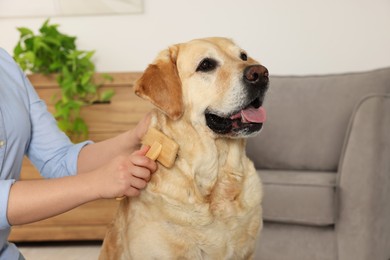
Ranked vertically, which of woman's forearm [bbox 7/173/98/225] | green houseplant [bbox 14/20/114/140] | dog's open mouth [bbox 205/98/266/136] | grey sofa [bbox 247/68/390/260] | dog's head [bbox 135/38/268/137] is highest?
dog's head [bbox 135/38/268/137]

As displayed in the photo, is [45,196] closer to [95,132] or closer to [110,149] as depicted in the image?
[110,149]

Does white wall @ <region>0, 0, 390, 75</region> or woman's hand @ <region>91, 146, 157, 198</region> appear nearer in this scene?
woman's hand @ <region>91, 146, 157, 198</region>

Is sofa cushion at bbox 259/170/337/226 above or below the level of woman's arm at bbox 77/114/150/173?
below

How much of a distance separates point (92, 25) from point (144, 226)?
233cm

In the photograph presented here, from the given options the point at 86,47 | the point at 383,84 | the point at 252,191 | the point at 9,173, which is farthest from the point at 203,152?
the point at 86,47

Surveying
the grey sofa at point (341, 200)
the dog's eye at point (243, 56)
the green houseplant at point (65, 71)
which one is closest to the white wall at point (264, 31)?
the green houseplant at point (65, 71)

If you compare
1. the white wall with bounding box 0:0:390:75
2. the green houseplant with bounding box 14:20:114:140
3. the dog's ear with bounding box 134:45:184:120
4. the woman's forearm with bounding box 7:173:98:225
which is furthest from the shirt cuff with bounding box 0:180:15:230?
the white wall with bounding box 0:0:390:75

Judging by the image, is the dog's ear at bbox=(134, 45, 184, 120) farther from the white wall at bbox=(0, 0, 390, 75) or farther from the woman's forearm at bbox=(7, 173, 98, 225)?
the white wall at bbox=(0, 0, 390, 75)

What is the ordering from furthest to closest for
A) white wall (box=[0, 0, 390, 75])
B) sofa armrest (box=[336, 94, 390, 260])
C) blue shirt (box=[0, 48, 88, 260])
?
1. white wall (box=[0, 0, 390, 75])
2. sofa armrest (box=[336, 94, 390, 260])
3. blue shirt (box=[0, 48, 88, 260])

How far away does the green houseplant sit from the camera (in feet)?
9.78

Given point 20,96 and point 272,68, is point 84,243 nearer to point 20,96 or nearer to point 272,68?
point 272,68

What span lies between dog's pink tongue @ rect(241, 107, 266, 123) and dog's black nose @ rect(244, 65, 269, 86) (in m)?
0.08

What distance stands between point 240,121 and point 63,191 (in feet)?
1.78

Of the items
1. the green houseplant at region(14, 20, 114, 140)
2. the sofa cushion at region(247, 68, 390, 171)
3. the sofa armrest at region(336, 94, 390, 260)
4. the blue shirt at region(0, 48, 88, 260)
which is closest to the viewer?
the blue shirt at region(0, 48, 88, 260)
